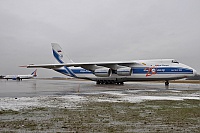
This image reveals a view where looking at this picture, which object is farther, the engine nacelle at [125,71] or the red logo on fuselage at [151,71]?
the engine nacelle at [125,71]

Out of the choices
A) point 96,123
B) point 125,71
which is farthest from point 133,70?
point 96,123

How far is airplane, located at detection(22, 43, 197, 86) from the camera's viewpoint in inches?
1106

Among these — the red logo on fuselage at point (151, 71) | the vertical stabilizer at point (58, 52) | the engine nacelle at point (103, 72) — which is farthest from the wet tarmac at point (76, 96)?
the vertical stabilizer at point (58, 52)

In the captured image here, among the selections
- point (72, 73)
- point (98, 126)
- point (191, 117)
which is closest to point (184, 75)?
point (72, 73)

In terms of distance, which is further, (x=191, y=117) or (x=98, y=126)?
(x=191, y=117)

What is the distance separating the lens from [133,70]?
30.5m

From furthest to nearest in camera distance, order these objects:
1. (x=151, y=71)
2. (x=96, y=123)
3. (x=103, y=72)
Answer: (x=103, y=72) < (x=151, y=71) < (x=96, y=123)

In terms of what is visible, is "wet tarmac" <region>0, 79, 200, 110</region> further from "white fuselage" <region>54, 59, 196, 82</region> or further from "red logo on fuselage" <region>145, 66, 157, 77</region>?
"red logo on fuselage" <region>145, 66, 157, 77</region>

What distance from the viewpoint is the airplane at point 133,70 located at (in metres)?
28.1

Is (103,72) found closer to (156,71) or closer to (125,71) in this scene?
(125,71)

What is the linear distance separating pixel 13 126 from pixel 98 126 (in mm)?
1943

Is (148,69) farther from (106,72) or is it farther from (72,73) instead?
(72,73)

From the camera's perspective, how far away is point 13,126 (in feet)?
16.7

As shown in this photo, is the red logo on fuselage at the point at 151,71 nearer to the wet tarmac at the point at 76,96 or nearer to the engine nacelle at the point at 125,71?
the engine nacelle at the point at 125,71
